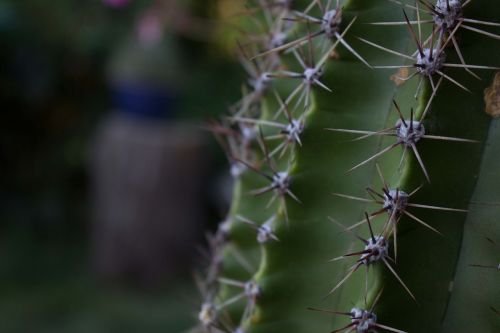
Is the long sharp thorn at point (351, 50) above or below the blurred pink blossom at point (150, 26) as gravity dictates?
below

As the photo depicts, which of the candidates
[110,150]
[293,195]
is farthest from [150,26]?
[293,195]

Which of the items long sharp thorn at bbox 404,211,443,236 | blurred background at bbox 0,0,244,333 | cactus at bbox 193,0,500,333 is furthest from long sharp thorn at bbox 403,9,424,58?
blurred background at bbox 0,0,244,333

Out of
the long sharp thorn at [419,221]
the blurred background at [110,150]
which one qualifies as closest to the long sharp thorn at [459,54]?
the long sharp thorn at [419,221]

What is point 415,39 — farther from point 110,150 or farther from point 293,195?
point 110,150

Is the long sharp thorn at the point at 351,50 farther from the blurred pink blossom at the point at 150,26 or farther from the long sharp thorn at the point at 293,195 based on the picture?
the blurred pink blossom at the point at 150,26

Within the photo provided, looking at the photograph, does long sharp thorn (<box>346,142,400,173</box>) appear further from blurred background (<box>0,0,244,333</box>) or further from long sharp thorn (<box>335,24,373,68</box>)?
blurred background (<box>0,0,244,333</box>)

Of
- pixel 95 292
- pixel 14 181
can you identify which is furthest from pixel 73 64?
pixel 95 292
